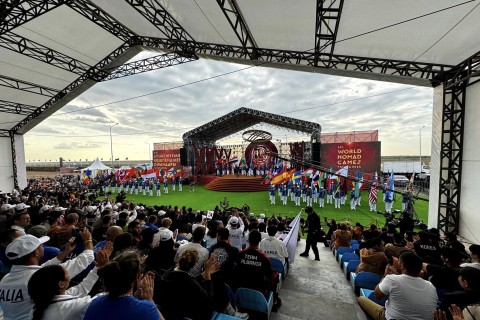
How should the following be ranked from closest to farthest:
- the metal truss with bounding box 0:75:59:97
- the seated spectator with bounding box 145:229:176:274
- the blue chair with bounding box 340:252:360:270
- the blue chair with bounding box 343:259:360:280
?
the seated spectator with bounding box 145:229:176:274 < the blue chair with bounding box 343:259:360:280 < the blue chair with bounding box 340:252:360:270 < the metal truss with bounding box 0:75:59:97

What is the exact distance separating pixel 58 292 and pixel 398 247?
16.2 ft

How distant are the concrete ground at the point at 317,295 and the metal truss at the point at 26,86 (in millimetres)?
16027

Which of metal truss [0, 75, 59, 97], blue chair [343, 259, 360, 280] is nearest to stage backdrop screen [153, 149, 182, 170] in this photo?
metal truss [0, 75, 59, 97]

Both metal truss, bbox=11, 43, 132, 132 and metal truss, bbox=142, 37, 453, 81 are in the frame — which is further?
metal truss, bbox=11, 43, 132, 132

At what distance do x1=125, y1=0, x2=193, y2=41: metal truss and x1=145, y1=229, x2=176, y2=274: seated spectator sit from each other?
26.7ft

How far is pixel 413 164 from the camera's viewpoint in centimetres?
2980

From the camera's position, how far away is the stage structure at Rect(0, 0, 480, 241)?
5.77 meters

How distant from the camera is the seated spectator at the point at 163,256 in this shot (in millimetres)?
3039

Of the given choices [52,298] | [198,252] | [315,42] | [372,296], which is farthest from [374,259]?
[315,42]

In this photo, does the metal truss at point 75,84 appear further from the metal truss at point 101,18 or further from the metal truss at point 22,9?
the metal truss at point 22,9

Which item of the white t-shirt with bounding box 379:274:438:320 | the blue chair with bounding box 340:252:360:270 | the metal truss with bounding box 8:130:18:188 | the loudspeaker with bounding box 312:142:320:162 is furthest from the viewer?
the loudspeaker with bounding box 312:142:320:162

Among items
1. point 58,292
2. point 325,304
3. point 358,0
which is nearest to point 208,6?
point 358,0

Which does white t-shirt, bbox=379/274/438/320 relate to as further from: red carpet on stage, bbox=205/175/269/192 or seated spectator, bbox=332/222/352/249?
red carpet on stage, bbox=205/175/269/192

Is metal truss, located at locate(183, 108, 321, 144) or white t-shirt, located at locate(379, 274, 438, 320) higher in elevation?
metal truss, located at locate(183, 108, 321, 144)
